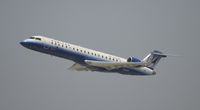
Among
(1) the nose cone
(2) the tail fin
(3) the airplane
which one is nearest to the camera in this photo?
(1) the nose cone

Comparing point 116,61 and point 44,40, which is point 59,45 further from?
point 116,61

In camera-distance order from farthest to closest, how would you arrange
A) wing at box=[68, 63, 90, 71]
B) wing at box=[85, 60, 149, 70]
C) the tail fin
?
the tail fin
wing at box=[68, 63, 90, 71]
wing at box=[85, 60, 149, 70]

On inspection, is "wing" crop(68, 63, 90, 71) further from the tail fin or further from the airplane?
the tail fin

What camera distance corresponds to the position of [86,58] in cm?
3791

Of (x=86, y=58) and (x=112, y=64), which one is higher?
(x=86, y=58)

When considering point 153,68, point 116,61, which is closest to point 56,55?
point 116,61

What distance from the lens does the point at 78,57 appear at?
37500 mm

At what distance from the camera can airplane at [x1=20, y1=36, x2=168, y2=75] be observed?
119ft

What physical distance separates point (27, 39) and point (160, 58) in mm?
17117

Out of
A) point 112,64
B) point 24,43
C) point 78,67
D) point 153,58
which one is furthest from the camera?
point 153,58

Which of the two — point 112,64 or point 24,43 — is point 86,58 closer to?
point 112,64

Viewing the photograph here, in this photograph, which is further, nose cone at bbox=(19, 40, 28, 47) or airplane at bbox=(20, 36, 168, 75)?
airplane at bbox=(20, 36, 168, 75)

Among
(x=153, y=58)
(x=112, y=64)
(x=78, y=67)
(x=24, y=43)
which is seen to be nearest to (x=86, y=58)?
(x=112, y=64)

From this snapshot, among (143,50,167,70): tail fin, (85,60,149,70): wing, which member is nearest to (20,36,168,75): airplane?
(85,60,149,70): wing
